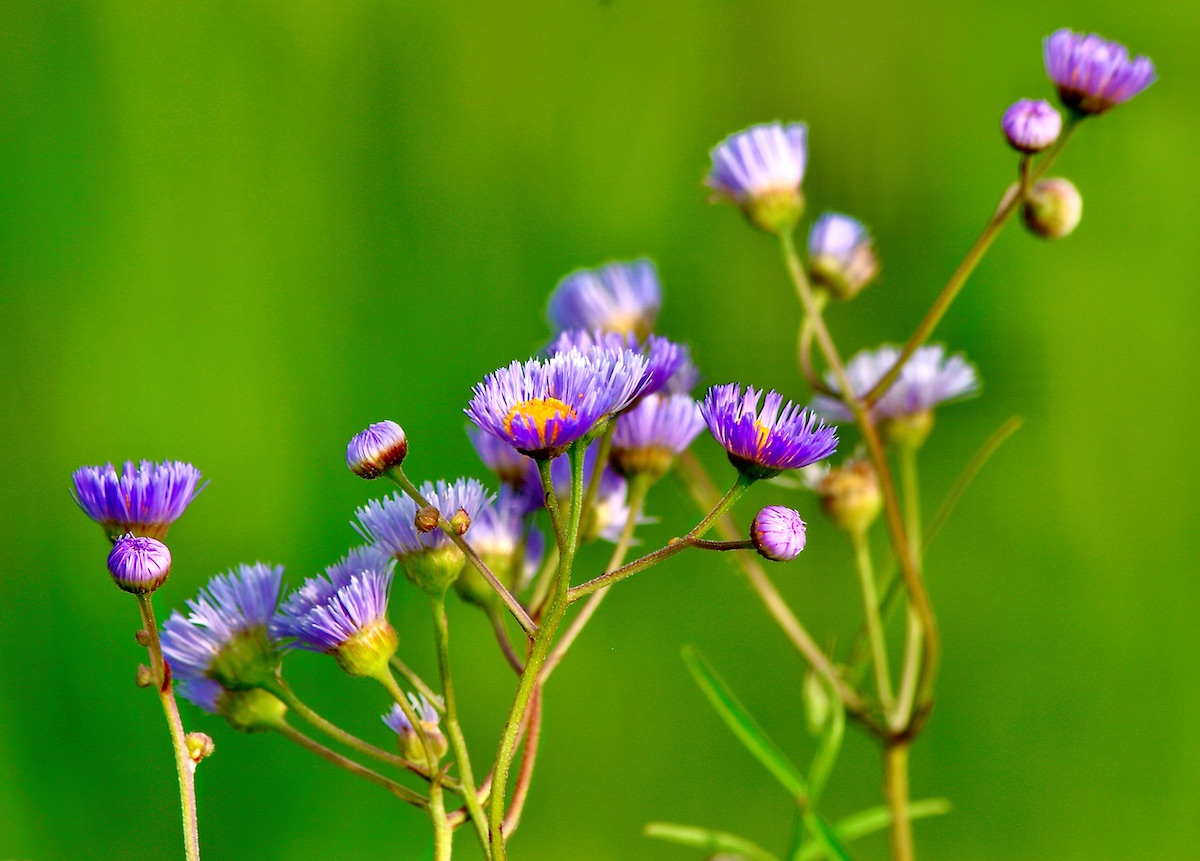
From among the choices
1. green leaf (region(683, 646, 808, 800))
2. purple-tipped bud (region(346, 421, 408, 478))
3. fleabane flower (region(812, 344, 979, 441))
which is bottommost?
green leaf (region(683, 646, 808, 800))

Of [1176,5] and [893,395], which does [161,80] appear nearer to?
[893,395]

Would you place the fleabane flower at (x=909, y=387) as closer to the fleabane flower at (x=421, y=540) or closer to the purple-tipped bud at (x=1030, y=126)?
Answer: the purple-tipped bud at (x=1030, y=126)

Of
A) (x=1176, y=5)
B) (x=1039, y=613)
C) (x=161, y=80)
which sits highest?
(x=161, y=80)

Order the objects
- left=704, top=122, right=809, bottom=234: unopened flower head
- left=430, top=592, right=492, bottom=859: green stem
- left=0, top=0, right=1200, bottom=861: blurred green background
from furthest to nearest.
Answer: left=0, top=0, right=1200, bottom=861: blurred green background, left=704, top=122, right=809, bottom=234: unopened flower head, left=430, top=592, right=492, bottom=859: green stem

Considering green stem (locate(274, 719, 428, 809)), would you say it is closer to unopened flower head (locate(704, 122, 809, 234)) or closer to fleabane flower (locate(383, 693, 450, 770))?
fleabane flower (locate(383, 693, 450, 770))

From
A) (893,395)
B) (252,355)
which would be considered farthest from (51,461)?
(893,395)

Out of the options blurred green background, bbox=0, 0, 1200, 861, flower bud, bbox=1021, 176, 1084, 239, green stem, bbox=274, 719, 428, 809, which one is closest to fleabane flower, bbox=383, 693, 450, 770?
green stem, bbox=274, 719, 428, 809
